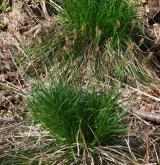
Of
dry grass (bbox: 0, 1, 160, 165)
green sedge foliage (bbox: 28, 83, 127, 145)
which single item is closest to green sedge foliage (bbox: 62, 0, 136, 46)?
dry grass (bbox: 0, 1, 160, 165)

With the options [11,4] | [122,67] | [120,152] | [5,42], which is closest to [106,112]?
[120,152]

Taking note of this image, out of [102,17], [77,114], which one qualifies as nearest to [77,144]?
[77,114]

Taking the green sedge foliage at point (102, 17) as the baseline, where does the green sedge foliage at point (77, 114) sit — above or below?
below

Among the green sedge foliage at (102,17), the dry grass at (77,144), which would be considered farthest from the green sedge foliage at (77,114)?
the green sedge foliage at (102,17)

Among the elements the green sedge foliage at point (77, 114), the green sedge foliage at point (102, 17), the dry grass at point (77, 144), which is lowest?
the dry grass at point (77, 144)

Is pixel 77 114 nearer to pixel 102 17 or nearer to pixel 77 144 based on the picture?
pixel 77 144

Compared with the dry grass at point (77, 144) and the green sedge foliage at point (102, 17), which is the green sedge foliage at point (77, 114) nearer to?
the dry grass at point (77, 144)

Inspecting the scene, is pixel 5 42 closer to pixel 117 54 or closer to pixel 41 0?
pixel 41 0
